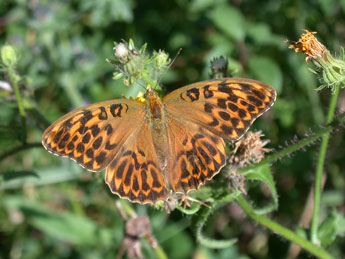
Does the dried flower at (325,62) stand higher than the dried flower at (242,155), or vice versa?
the dried flower at (325,62)

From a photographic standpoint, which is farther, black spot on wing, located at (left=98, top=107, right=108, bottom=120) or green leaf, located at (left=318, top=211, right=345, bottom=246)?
green leaf, located at (left=318, top=211, right=345, bottom=246)

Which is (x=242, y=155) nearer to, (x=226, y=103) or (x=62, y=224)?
(x=226, y=103)

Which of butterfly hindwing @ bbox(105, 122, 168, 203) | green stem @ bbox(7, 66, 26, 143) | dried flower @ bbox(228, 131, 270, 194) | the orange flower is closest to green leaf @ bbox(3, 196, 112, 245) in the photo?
green stem @ bbox(7, 66, 26, 143)

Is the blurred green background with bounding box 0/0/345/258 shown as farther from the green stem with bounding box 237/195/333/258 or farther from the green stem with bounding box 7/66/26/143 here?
the green stem with bounding box 237/195/333/258

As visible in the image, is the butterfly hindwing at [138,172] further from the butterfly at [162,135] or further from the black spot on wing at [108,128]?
the black spot on wing at [108,128]

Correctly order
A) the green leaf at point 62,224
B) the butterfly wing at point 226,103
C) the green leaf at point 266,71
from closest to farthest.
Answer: the butterfly wing at point 226,103, the green leaf at point 266,71, the green leaf at point 62,224

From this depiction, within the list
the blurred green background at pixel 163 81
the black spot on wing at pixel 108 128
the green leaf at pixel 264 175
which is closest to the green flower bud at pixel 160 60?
the black spot on wing at pixel 108 128

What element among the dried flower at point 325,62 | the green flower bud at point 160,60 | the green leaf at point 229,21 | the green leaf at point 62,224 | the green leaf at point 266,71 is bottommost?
the green leaf at point 62,224
